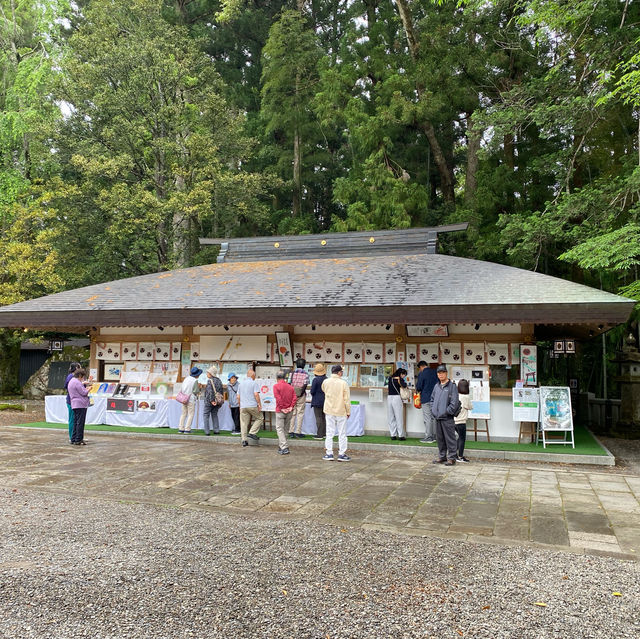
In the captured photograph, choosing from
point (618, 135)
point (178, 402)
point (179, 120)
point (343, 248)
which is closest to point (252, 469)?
point (178, 402)

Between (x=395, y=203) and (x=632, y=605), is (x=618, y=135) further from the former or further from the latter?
(x=632, y=605)

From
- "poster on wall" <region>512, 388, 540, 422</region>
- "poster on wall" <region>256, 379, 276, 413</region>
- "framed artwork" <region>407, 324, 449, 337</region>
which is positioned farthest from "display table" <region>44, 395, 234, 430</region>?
"poster on wall" <region>512, 388, 540, 422</region>

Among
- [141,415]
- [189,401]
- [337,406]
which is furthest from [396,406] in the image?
[141,415]

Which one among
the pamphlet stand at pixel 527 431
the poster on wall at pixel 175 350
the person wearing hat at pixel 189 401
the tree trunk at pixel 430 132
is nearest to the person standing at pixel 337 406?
the person wearing hat at pixel 189 401

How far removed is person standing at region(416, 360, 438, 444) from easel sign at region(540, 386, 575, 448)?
6.69ft

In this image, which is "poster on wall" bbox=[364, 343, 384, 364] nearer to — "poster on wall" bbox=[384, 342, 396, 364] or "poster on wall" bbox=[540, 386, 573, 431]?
"poster on wall" bbox=[384, 342, 396, 364]

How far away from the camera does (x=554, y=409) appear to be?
32.2 feet

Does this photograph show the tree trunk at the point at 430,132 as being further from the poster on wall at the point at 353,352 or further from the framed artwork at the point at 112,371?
the framed artwork at the point at 112,371

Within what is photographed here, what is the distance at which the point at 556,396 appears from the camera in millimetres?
9758

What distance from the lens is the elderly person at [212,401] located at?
1130 cm

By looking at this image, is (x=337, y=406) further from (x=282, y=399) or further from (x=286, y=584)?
(x=286, y=584)

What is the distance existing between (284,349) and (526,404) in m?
5.43

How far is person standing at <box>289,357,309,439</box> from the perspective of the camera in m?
10.8

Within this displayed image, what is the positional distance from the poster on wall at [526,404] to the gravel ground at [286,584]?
5741 mm
